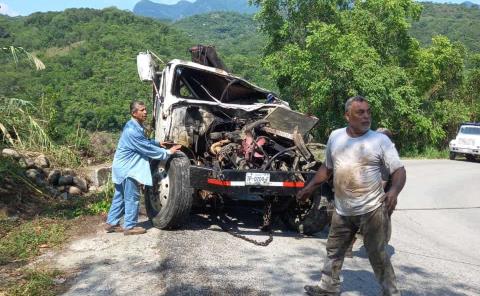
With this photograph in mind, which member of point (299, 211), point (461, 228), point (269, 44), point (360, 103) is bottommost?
point (461, 228)

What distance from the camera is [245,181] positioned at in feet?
20.5

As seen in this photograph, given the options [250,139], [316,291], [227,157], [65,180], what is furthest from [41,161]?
[316,291]

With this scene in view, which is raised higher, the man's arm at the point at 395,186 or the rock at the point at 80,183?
the man's arm at the point at 395,186

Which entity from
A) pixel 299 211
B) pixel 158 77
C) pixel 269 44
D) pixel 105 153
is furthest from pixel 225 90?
pixel 269 44

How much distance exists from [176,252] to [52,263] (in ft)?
4.15

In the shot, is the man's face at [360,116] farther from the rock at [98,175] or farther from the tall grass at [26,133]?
the rock at [98,175]

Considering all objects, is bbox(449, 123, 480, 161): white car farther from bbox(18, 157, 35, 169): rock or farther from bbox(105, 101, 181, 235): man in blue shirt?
bbox(105, 101, 181, 235): man in blue shirt

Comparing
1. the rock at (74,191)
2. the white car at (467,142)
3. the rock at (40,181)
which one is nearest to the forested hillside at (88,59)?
the rock at (40,181)

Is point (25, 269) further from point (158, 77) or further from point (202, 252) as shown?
point (158, 77)

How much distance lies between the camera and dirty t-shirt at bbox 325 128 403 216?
4.18 m

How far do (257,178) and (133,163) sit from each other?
1.56 metres

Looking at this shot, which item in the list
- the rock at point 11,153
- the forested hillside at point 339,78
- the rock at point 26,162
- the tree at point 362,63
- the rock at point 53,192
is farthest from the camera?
the tree at point 362,63

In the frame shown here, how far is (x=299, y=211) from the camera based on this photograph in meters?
7.04

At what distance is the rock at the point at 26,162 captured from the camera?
10109 mm
